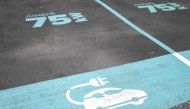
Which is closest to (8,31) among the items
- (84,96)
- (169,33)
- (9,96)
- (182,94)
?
(9,96)

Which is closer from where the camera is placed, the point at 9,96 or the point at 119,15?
the point at 9,96

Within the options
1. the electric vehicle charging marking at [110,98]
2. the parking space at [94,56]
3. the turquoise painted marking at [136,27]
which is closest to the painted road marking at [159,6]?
the parking space at [94,56]

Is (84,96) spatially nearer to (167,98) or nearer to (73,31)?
(167,98)

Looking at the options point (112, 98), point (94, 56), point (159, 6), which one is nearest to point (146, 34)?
point (94, 56)

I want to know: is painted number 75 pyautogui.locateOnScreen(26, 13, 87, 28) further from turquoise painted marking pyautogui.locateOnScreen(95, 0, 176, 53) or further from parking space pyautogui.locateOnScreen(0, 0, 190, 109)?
turquoise painted marking pyautogui.locateOnScreen(95, 0, 176, 53)

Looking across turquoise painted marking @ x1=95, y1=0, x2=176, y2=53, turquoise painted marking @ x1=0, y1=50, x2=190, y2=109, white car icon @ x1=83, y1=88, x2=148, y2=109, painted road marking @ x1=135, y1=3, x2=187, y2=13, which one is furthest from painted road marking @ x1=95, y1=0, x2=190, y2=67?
white car icon @ x1=83, y1=88, x2=148, y2=109

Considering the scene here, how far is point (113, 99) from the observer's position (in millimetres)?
5012

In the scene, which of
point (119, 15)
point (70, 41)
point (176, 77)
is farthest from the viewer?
point (119, 15)

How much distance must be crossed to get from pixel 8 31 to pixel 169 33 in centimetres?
500

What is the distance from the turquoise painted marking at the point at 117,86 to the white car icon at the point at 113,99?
0.06 meters

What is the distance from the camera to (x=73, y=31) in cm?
806

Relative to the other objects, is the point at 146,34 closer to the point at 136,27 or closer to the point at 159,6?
the point at 136,27

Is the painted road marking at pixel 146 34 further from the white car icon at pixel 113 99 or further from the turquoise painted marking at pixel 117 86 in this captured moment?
the white car icon at pixel 113 99

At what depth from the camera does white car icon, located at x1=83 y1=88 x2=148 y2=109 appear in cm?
485
